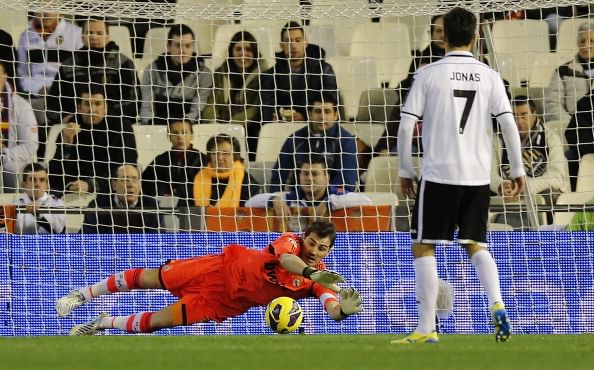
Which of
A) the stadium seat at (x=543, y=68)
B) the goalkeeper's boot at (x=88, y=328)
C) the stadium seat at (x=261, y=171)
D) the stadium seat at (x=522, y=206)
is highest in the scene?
Answer: the stadium seat at (x=543, y=68)

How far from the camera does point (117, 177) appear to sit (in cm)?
1202

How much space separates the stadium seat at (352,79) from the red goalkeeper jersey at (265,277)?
3.48 meters

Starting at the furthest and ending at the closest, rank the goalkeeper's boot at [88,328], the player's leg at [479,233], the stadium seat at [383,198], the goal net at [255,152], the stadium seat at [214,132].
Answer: the stadium seat at [214,132] < the stadium seat at [383,198] < the goal net at [255,152] < the goalkeeper's boot at [88,328] < the player's leg at [479,233]

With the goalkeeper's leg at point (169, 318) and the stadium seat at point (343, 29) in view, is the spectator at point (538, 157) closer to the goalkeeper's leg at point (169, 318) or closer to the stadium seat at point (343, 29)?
the stadium seat at point (343, 29)

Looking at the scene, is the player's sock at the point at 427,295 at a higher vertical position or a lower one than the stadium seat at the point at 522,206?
lower

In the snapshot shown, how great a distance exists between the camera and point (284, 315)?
946cm

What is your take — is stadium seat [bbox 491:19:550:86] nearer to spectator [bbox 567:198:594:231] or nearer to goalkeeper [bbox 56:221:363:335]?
spectator [bbox 567:198:594:231]

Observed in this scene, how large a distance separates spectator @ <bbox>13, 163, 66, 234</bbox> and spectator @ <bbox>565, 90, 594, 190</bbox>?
16.2 ft

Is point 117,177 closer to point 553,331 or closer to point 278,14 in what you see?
point 278,14

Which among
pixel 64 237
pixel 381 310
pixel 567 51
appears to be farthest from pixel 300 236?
pixel 567 51

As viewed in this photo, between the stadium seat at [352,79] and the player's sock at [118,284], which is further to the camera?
the stadium seat at [352,79]

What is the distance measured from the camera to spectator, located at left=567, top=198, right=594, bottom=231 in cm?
1139

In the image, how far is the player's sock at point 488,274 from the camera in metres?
7.24

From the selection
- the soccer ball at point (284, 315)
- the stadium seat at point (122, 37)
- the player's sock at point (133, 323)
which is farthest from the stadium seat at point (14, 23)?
the soccer ball at point (284, 315)
